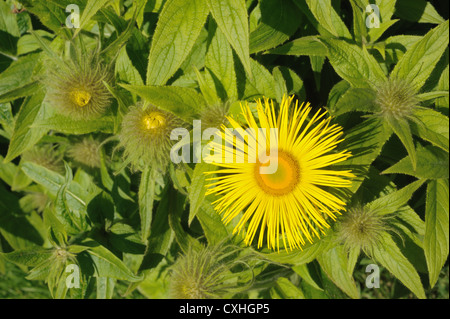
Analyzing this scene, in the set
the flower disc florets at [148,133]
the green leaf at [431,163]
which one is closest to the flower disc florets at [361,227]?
the green leaf at [431,163]

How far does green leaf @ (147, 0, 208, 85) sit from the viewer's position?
5.31 ft

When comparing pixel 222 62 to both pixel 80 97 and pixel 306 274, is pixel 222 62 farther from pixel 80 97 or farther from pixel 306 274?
pixel 306 274

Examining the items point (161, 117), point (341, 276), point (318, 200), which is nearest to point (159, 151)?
point (161, 117)

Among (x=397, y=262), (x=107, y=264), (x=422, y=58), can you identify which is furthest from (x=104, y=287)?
(x=422, y=58)

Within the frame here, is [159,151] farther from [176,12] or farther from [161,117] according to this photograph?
[176,12]

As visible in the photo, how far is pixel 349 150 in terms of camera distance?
68.7 inches

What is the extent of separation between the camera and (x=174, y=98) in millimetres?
1745

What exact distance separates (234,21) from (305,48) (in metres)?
0.48

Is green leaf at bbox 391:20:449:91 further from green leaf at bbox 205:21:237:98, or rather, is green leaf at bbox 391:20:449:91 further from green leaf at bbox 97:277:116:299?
green leaf at bbox 97:277:116:299

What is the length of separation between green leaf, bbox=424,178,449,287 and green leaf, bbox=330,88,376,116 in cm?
54

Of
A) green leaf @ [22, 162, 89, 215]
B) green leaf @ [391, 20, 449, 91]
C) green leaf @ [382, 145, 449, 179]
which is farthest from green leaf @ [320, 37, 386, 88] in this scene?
green leaf @ [22, 162, 89, 215]

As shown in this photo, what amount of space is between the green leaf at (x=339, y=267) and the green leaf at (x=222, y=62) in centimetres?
88

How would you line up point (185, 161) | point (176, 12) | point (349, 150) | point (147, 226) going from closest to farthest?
point (176, 12), point (349, 150), point (185, 161), point (147, 226)

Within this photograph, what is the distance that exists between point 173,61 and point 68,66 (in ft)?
1.92
